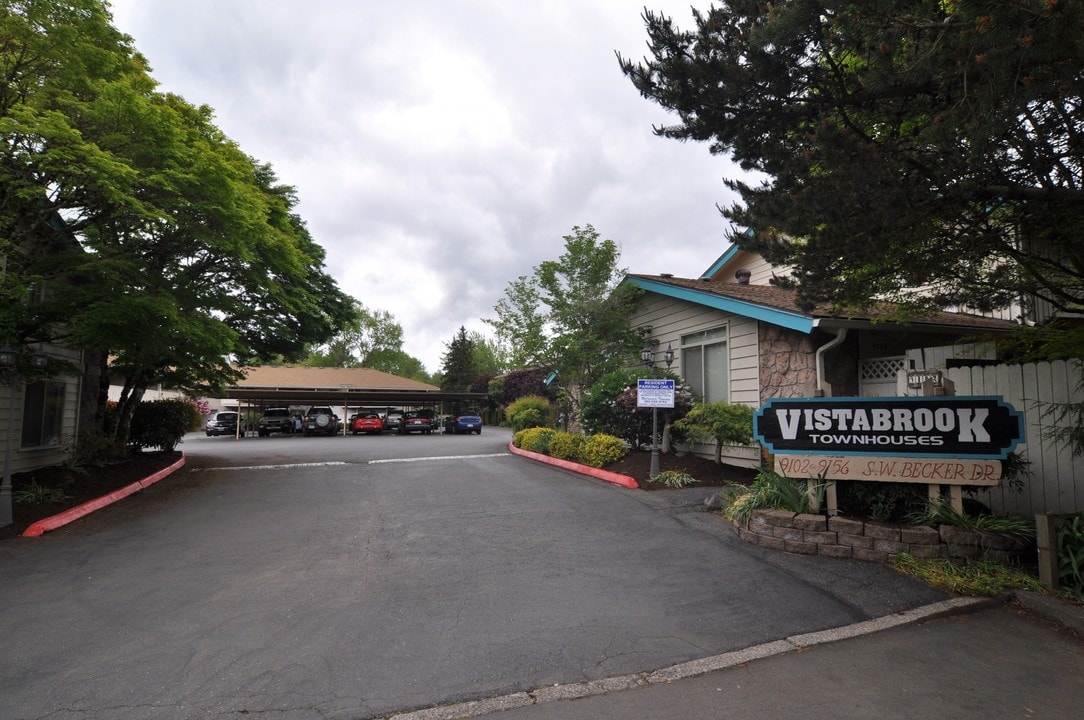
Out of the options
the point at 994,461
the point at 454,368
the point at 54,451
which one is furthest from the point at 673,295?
the point at 454,368

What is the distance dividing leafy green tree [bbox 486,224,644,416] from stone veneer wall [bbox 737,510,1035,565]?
8057mm

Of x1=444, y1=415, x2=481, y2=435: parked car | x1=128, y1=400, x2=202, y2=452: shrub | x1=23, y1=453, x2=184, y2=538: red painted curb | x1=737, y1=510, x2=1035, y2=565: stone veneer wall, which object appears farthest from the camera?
x1=444, y1=415, x2=481, y2=435: parked car

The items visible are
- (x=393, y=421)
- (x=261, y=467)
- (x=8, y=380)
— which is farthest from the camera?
(x=393, y=421)

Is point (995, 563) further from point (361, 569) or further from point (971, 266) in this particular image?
point (361, 569)

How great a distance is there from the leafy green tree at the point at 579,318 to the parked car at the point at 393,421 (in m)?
19.9

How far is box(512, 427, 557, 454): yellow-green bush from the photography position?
48.2 feet

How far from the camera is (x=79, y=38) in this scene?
310 inches

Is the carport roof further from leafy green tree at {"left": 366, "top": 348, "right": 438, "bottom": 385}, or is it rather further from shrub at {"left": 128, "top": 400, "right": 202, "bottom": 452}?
leafy green tree at {"left": 366, "top": 348, "right": 438, "bottom": 385}

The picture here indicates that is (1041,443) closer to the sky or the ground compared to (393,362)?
closer to the ground

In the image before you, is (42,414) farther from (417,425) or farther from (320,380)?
(320,380)

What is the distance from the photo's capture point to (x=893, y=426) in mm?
5938

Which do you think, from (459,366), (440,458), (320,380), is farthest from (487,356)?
(440,458)

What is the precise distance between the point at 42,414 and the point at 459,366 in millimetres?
44109

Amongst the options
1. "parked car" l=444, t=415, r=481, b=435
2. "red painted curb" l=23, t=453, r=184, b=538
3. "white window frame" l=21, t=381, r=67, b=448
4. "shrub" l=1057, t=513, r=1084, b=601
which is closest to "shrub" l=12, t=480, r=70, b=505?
"red painted curb" l=23, t=453, r=184, b=538
